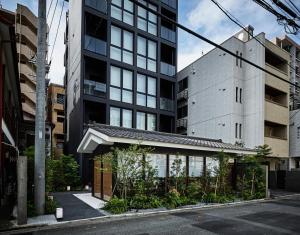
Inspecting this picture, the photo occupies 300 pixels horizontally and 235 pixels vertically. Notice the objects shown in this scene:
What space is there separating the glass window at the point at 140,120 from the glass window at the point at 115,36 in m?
6.03

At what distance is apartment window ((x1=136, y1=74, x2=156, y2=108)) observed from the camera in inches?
952

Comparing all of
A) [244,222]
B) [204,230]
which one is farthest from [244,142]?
[204,230]

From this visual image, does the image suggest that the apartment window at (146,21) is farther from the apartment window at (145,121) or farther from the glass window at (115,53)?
the apartment window at (145,121)

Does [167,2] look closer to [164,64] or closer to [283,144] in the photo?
[164,64]

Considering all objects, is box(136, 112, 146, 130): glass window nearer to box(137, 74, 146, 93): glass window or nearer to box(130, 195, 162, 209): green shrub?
box(137, 74, 146, 93): glass window

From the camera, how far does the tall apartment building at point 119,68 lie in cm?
2173

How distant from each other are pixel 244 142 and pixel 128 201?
16.6 metres

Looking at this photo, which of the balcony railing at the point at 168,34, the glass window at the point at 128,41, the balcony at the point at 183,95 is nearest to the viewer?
the glass window at the point at 128,41

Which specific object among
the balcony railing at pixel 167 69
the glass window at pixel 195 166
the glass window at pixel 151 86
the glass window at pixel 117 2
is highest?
the glass window at pixel 117 2

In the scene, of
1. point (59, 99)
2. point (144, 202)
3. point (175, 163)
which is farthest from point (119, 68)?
point (59, 99)

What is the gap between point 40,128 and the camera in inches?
419

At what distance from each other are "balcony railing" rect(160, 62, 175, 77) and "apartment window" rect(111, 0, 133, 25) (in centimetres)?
469

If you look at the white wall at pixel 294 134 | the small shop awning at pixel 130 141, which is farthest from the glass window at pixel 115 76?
the white wall at pixel 294 134

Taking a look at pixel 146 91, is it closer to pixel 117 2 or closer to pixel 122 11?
pixel 122 11
